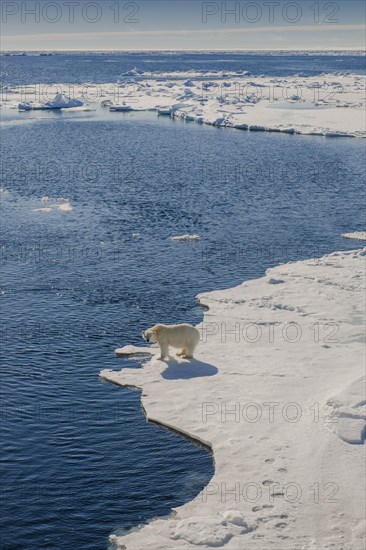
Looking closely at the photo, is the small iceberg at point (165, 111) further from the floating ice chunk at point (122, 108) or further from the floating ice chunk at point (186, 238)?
the floating ice chunk at point (186, 238)

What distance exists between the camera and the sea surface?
19.9 metres

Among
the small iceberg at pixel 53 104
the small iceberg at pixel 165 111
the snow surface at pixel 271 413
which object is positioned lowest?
the snow surface at pixel 271 413

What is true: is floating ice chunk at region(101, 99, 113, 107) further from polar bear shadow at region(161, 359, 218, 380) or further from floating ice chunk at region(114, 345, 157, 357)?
polar bear shadow at region(161, 359, 218, 380)

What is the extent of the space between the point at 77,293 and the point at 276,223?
1770cm

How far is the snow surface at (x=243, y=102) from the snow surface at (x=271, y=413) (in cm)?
5748

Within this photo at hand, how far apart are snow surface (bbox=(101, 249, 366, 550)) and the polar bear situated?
0.63m

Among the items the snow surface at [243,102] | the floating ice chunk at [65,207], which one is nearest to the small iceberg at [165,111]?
the snow surface at [243,102]

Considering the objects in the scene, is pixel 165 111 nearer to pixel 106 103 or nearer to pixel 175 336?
pixel 106 103

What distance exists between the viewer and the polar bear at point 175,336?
26.5 meters

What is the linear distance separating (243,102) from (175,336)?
3575 inches

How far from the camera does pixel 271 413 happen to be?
2314 centimetres

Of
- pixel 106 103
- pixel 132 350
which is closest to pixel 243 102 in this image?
pixel 106 103

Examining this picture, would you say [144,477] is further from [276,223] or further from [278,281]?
[276,223]

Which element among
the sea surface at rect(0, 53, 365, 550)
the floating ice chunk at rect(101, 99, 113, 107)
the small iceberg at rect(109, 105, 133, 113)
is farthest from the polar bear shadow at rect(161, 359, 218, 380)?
the floating ice chunk at rect(101, 99, 113, 107)
